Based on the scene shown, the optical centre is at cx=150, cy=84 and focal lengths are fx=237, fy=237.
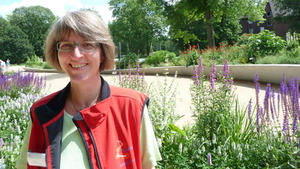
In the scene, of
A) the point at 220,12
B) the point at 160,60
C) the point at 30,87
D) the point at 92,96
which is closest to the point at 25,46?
the point at 160,60

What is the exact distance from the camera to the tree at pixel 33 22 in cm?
5627

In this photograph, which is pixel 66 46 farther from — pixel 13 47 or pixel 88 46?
pixel 13 47

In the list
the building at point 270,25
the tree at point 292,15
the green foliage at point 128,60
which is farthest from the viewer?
the building at point 270,25

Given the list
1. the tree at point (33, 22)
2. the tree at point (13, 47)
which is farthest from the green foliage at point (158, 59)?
the tree at point (33, 22)

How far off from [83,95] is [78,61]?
0.81 ft

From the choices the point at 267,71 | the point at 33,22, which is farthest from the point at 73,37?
the point at 33,22

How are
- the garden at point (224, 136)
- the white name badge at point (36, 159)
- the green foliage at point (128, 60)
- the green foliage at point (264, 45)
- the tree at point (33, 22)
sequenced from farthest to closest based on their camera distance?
1. the tree at point (33, 22)
2. the green foliage at point (128, 60)
3. the green foliage at point (264, 45)
4. the garden at point (224, 136)
5. the white name badge at point (36, 159)

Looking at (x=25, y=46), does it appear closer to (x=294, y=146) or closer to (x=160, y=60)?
(x=160, y=60)

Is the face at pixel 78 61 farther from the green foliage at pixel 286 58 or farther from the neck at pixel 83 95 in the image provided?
the green foliage at pixel 286 58

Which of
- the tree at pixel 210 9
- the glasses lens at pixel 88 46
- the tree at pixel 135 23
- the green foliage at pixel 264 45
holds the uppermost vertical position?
the tree at pixel 135 23

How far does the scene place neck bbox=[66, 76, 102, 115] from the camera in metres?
1.50

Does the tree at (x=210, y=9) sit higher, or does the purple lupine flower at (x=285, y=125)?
the tree at (x=210, y=9)

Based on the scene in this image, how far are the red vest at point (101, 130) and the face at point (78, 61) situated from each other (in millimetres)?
165

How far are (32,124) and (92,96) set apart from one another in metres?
0.39
